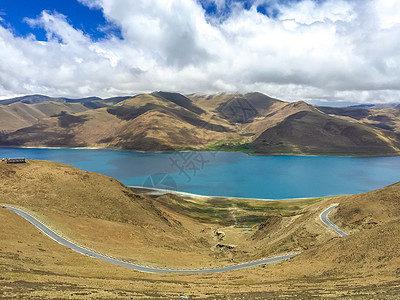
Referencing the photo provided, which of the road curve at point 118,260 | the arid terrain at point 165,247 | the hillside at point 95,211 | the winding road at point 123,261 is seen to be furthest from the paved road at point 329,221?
the hillside at point 95,211

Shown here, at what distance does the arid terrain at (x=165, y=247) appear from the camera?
944 inches

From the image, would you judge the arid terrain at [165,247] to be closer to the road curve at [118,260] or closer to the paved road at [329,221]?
the paved road at [329,221]

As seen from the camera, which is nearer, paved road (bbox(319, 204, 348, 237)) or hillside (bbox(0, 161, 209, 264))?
hillside (bbox(0, 161, 209, 264))

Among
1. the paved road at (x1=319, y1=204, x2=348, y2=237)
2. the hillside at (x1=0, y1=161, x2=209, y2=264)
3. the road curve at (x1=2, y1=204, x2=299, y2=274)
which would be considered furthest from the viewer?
the paved road at (x1=319, y1=204, x2=348, y2=237)

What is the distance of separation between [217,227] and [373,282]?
60049 mm

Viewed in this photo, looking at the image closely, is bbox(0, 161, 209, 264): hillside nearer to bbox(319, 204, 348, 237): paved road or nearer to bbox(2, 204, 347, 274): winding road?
bbox(2, 204, 347, 274): winding road

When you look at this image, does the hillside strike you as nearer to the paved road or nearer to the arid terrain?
the arid terrain

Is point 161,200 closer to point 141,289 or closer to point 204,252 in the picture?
point 204,252

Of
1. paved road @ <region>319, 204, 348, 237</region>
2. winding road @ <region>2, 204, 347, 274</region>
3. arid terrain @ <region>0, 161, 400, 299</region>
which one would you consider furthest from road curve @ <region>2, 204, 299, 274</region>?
paved road @ <region>319, 204, 348, 237</region>

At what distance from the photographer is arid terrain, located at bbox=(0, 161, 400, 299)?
2398 cm

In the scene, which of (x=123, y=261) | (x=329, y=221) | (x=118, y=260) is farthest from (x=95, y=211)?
(x=329, y=221)

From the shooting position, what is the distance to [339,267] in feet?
113

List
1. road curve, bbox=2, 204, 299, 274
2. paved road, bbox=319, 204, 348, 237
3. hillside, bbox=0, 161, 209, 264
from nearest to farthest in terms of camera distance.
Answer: road curve, bbox=2, 204, 299, 274, hillside, bbox=0, 161, 209, 264, paved road, bbox=319, 204, 348, 237

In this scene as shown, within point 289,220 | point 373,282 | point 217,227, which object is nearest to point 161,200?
point 217,227
